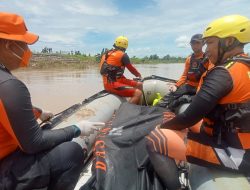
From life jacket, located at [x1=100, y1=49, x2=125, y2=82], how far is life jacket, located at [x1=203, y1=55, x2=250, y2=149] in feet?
11.5

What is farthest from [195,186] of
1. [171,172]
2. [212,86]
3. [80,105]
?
[80,105]

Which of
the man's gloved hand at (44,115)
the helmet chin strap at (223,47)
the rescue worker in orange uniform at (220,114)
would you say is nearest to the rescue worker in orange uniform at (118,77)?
the man's gloved hand at (44,115)

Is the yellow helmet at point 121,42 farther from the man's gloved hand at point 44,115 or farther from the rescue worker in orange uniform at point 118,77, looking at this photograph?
the man's gloved hand at point 44,115

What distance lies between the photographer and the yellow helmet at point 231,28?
76.4 inches

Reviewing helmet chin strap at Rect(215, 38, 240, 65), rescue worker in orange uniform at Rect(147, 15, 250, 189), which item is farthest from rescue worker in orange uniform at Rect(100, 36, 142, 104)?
helmet chin strap at Rect(215, 38, 240, 65)

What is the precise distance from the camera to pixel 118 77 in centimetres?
536

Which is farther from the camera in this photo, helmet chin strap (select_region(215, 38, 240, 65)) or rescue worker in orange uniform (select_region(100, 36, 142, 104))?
rescue worker in orange uniform (select_region(100, 36, 142, 104))

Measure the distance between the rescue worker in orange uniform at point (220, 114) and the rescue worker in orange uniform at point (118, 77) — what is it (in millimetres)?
3045

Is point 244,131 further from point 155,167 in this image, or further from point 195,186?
point 155,167

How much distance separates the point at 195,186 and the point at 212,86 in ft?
2.10

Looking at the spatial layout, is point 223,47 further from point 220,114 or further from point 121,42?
point 121,42

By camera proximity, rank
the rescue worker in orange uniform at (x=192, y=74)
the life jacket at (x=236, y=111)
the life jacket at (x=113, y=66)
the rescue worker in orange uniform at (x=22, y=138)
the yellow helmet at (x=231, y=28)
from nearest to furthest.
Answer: the rescue worker in orange uniform at (x=22, y=138) < the life jacket at (x=236, y=111) < the yellow helmet at (x=231, y=28) < the rescue worker in orange uniform at (x=192, y=74) < the life jacket at (x=113, y=66)

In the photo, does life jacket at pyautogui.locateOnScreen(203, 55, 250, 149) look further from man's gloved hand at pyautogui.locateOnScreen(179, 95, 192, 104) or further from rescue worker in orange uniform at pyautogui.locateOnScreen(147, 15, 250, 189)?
man's gloved hand at pyautogui.locateOnScreen(179, 95, 192, 104)

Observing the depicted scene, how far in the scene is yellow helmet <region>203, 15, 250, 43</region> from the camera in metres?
1.94
